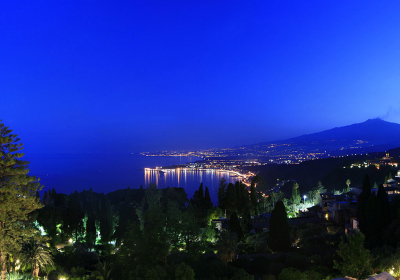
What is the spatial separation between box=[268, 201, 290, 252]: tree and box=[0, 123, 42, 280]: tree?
13.6 meters

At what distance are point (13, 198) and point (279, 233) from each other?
1486cm

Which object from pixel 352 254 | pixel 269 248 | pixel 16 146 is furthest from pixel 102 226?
pixel 352 254

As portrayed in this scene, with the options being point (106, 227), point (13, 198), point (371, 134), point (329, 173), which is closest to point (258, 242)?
point (106, 227)

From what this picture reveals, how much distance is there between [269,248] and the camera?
56.3ft

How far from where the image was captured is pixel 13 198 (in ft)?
38.4

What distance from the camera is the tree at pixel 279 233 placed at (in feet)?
54.3

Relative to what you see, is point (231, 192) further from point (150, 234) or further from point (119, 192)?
point (119, 192)

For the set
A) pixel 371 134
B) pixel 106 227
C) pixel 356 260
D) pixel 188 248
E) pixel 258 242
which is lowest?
pixel 106 227

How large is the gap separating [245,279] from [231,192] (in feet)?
63.5

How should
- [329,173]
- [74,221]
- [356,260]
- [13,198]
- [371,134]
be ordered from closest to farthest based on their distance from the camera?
[356,260], [13,198], [74,221], [329,173], [371,134]

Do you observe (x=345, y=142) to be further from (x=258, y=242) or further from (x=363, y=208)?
(x=258, y=242)

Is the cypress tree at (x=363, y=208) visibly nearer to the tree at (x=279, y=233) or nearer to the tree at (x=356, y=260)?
the tree at (x=279, y=233)

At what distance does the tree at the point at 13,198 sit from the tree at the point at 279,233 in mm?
13574

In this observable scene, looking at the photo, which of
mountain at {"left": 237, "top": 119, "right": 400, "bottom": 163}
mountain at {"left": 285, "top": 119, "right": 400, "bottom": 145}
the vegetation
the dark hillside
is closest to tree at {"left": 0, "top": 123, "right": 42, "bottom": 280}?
the vegetation
